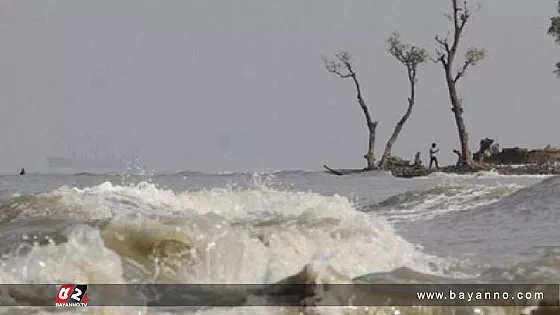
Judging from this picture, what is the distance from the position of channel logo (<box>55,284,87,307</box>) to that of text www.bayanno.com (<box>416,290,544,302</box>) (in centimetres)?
190

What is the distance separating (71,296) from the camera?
15.2 feet

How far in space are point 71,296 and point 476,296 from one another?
2.30 m

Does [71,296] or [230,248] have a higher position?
[230,248]

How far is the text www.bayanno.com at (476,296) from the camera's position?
448 cm

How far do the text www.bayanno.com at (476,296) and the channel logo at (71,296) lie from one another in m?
1.90

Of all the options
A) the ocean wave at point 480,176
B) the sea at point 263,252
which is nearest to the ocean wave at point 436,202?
the sea at point 263,252

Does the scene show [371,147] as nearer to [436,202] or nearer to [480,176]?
[480,176]

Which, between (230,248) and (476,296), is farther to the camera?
(230,248)

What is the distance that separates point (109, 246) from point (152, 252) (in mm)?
309

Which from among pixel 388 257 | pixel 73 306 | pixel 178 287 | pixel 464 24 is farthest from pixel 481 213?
pixel 464 24

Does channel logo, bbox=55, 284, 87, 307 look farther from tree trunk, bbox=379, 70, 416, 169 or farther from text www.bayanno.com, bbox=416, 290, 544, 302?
tree trunk, bbox=379, 70, 416, 169

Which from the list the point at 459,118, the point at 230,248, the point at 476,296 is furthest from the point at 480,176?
the point at 476,296

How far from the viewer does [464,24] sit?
29500 millimetres

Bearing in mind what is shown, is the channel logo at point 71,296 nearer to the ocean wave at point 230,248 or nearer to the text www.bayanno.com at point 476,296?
the ocean wave at point 230,248
